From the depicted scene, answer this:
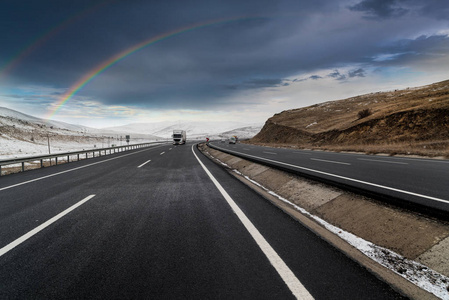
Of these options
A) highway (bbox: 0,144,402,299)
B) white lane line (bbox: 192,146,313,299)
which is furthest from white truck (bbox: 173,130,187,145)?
white lane line (bbox: 192,146,313,299)

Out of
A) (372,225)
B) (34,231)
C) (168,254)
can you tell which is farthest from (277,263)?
(34,231)

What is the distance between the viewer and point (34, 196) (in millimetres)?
6336

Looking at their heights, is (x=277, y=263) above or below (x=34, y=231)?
below

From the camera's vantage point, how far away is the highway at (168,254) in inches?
94.2

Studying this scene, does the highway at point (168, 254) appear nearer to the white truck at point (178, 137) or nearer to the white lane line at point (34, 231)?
the white lane line at point (34, 231)

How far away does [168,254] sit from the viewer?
3.12 meters

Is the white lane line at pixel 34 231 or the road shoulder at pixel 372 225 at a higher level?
the white lane line at pixel 34 231

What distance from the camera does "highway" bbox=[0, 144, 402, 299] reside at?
7.85 ft

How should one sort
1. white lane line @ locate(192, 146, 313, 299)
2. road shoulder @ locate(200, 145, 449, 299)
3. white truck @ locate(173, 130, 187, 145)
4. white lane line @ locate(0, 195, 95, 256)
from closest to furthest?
white lane line @ locate(192, 146, 313, 299), road shoulder @ locate(200, 145, 449, 299), white lane line @ locate(0, 195, 95, 256), white truck @ locate(173, 130, 187, 145)

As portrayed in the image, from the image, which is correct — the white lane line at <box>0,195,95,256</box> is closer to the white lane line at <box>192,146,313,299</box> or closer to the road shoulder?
the white lane line at <box>192,146,313,299</box>

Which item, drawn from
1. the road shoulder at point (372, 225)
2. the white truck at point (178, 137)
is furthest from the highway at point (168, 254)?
the white truck at point (178, 137)

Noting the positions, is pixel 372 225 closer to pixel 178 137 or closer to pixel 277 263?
pixel 277 263

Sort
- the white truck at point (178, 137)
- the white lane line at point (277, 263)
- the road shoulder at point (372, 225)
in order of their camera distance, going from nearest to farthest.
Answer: the white lane line at point (277, 263), the road shoulder at point (372, 225), the white truck at point (178, 137)

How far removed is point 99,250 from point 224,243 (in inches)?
69.6
